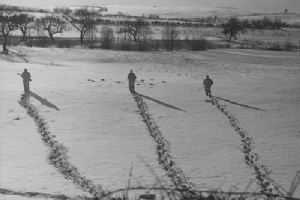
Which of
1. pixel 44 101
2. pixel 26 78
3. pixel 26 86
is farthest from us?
pixel 26 86

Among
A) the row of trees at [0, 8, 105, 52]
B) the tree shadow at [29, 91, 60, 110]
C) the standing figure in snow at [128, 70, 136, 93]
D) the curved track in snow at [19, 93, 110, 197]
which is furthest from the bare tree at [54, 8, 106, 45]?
the curved track in snow at [19, 93, 110, 197]

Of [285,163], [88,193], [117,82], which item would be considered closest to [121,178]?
[88,193]

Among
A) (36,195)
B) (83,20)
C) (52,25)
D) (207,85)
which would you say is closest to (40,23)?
(52,25)

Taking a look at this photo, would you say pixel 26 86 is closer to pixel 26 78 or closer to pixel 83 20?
pixel 26 78

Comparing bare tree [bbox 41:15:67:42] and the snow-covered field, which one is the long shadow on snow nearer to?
the snow-covered field

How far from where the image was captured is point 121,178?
17.3 meters

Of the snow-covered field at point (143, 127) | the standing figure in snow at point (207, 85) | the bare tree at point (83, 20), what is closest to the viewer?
the snow-covered field at point (143, 127)

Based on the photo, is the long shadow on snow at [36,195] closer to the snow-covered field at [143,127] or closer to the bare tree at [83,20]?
the snow-covered field at [143,127]

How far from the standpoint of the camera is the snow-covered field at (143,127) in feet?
57.8

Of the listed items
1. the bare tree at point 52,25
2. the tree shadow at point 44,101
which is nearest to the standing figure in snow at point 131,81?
the tree shadow at point 44,101

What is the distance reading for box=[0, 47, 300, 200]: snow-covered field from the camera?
17625 mm

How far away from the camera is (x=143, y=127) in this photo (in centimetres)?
2394

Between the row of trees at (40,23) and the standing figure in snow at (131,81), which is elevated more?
the row of trees at (40,23)

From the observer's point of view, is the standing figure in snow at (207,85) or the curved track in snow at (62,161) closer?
the curved track in snow at (62,161)
